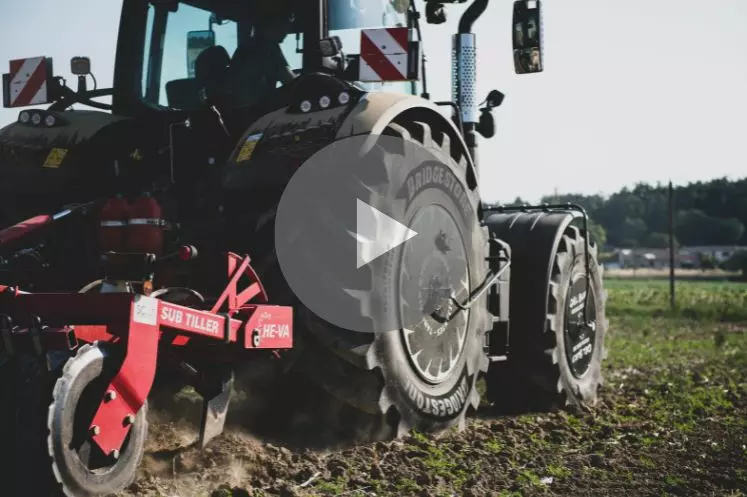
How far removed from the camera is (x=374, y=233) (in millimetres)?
4035

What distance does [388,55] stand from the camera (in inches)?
174

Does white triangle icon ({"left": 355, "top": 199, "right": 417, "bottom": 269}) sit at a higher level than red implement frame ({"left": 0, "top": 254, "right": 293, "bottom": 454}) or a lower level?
higher

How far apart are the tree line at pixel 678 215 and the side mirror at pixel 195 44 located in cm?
7710

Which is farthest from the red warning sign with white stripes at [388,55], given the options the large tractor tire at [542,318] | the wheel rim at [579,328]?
the wheel rim at [579,328]

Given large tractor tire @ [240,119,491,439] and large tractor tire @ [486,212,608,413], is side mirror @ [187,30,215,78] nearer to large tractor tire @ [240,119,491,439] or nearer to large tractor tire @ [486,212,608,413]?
large tractor tire @ [240,119,491,439]

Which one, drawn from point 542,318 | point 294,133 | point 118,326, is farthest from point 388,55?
point 542,318

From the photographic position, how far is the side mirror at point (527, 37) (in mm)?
5375

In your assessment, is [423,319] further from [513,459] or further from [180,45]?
[180,45]

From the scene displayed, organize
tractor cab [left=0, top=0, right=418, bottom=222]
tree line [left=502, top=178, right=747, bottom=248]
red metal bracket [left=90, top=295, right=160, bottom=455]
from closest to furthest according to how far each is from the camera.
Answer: red metal bracket [left=90, top=295, right=160, bottom=455] < tractor cab [left=0, top=0, right=418, bottom=222] < tree line [left=502, top=178, right=747, bottom=248]

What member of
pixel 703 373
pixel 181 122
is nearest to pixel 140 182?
pixel 181 122

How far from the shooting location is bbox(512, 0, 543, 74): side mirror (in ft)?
17.6
